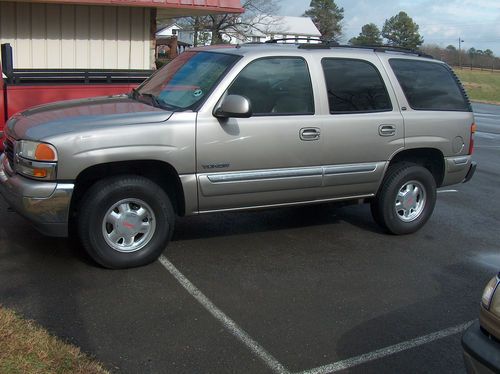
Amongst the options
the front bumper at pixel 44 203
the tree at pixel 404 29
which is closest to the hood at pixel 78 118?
the front bumper at pixel 44 203

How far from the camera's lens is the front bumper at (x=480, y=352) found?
2605 mm

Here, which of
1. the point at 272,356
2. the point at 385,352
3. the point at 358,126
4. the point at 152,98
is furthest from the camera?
the point at 358,126

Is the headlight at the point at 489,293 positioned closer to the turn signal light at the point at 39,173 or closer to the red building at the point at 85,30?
the turn signal light at the point at 39,173

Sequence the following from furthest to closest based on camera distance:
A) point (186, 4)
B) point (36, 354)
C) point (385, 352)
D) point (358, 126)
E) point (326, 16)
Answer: point (326, 16)
point (186, 4)
point (358, 126)
point (385, 352)
point (36, 354)

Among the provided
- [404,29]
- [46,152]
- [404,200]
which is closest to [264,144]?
[46,152]

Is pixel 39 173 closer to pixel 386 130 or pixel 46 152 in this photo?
pixel 46 152

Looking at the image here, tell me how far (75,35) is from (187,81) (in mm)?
7237

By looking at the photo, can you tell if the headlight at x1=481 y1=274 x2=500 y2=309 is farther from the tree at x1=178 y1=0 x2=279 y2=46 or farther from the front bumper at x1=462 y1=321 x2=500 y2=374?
the tree at x1=178 y1=0 x2=279 y2=46

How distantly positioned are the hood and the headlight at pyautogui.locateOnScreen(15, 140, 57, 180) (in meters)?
0.07

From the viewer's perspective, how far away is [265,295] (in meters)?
4.55

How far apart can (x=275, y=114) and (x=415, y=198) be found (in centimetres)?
208

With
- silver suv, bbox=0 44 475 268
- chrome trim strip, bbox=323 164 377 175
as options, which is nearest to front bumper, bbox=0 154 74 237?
silver suv, bbox=0 44 475 268

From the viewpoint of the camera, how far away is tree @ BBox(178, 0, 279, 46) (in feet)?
135

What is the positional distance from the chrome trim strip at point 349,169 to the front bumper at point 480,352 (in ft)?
9.32
